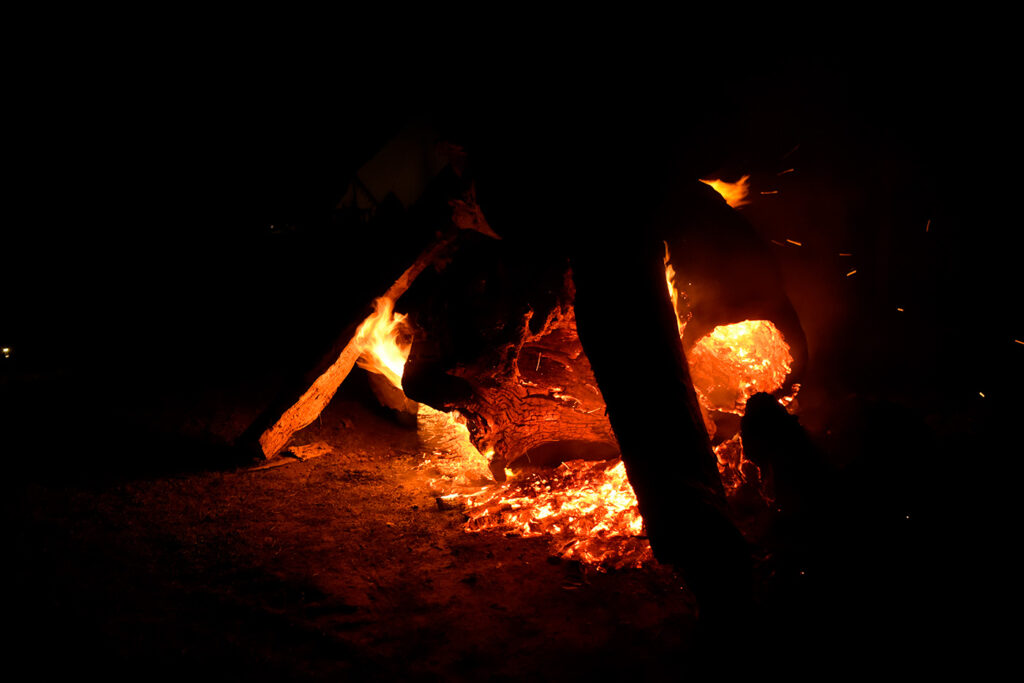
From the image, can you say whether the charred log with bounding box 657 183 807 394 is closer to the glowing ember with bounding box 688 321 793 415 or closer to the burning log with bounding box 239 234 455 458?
the glowing ember with bounding box 688 321 793 415

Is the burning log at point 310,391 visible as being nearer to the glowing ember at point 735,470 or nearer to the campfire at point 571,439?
the campfire at point 571,439

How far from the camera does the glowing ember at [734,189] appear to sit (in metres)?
4.52

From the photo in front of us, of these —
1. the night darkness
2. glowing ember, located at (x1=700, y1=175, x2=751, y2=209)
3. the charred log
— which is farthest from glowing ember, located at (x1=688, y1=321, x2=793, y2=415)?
glowing ember, located at (x1=700, y1=175, x2=751, y2=209)

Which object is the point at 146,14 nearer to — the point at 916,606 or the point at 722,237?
the point at 722,237

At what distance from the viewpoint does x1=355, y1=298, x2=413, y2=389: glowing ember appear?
570cm

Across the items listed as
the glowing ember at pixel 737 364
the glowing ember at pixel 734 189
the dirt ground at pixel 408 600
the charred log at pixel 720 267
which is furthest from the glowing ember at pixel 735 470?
the glowing ember at pixel 734 189

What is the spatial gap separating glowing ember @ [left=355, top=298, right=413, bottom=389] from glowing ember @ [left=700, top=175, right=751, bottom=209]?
3861mm

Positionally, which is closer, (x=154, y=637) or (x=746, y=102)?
(x=154, y=637)

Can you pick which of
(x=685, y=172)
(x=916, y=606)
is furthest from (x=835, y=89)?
(x=916, y=606)

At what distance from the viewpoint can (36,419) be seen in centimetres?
602

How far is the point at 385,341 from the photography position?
6.02 m

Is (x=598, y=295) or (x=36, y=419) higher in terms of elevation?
(x=598, y=295)

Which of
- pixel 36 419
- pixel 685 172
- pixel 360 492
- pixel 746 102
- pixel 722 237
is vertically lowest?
pixel 36 419

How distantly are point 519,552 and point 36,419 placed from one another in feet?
22.3
